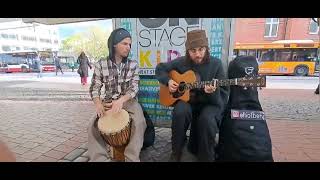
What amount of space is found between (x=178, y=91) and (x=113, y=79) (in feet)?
2.65

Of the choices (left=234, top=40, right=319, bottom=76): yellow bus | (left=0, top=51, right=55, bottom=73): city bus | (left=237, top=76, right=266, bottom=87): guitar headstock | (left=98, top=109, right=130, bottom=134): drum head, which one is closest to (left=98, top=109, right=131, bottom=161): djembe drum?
(left=98, top=109, right=130, bottom=134): drum head

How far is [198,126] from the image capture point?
2559mm

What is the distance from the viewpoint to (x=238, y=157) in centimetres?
239

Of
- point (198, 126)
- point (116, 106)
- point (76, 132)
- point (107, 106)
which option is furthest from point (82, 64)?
point (198, 126)

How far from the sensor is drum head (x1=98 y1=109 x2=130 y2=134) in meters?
2.44

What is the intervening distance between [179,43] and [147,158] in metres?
1.64

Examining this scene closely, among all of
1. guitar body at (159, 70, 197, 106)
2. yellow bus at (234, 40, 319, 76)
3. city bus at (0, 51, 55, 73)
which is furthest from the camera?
city bus at (0, 51, 55, 73)

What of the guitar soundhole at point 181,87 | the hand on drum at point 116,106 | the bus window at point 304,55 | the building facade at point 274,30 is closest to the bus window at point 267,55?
the bus window at point 304,55

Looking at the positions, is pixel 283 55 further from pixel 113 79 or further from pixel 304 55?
pixel 113 79

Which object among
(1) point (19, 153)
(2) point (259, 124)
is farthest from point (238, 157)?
(1) point (19, 153)

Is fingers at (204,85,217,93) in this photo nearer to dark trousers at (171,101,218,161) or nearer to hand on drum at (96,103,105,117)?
dark trousers at (171,101,218,161)

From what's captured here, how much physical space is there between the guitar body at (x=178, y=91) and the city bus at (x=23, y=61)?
81.9ft

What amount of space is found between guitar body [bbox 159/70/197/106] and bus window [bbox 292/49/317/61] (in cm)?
1550

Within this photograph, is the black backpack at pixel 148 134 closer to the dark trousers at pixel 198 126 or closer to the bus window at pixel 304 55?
the dark trousers at pixel 198 126
